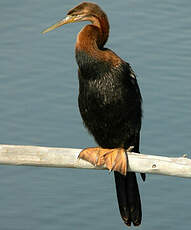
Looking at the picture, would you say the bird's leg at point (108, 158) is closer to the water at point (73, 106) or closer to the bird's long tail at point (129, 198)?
the bird's long tail at point (129, 198)

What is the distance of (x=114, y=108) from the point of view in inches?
280

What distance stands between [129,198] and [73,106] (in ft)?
7.54

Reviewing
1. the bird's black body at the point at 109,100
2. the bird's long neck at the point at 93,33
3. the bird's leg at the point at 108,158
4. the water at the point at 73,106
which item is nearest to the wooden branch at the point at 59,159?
the bird's leg at the point at 108,158

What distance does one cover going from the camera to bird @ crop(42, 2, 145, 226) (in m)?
6.92

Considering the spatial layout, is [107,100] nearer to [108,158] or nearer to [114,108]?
[114,108]

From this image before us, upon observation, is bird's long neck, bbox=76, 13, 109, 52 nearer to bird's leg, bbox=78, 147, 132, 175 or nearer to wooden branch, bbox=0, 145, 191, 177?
bird's leg, bbox=78, 147, 132, 175

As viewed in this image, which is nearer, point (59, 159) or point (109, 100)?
point (59, 159)

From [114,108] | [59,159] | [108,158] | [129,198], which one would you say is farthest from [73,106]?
[59,159]

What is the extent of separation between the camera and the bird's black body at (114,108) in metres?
7.04

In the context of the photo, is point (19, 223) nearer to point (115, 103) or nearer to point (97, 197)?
point (97, 197)

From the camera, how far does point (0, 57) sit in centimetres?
1037

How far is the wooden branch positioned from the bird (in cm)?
21

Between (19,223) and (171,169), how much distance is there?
2268 millimetres

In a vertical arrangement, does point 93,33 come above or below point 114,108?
above
